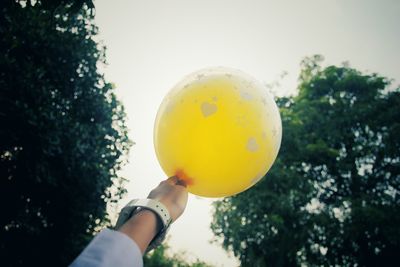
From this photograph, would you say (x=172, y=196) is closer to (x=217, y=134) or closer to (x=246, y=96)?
(x=217, y=134)

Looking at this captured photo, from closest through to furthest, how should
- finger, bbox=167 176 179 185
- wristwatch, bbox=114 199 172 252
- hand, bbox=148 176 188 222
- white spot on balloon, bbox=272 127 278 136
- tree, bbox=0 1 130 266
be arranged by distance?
wristwatch, bbox=114 199 172 252 < hand, bbox=148 176 188 222 < finger, bbox=167 176 179 185 < white spot on balloon, bbox=272 127 278 136 < tree, bbox=0 1 130 266

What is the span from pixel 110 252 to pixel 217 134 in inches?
31.0

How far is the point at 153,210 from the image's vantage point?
1.04 meters

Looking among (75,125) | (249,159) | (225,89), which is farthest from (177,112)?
(75,125)

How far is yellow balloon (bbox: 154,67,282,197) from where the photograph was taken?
1379 millimetres

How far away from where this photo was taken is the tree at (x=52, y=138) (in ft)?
20.4

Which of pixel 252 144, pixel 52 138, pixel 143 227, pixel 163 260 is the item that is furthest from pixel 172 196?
pixel 163 260

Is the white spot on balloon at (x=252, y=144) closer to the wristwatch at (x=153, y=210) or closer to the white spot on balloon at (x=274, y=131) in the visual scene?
the white spot on balloon at (x=274, y=131)

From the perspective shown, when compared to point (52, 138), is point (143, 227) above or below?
below

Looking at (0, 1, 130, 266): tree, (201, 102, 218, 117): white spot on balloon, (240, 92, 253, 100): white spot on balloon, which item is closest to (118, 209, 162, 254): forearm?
(201, 102, 218, 117): white spot on balloon

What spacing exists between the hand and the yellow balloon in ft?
0.35

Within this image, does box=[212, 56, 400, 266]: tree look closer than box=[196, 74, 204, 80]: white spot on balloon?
No

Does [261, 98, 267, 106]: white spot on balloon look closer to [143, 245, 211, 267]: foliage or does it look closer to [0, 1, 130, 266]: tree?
[0, 1, 130, 266]: tree

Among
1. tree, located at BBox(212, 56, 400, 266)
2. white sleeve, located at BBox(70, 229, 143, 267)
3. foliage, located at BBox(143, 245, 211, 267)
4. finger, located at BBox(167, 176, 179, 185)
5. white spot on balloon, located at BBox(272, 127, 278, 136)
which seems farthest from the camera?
foliage, located at BBox(143, 245, 211, 267)
